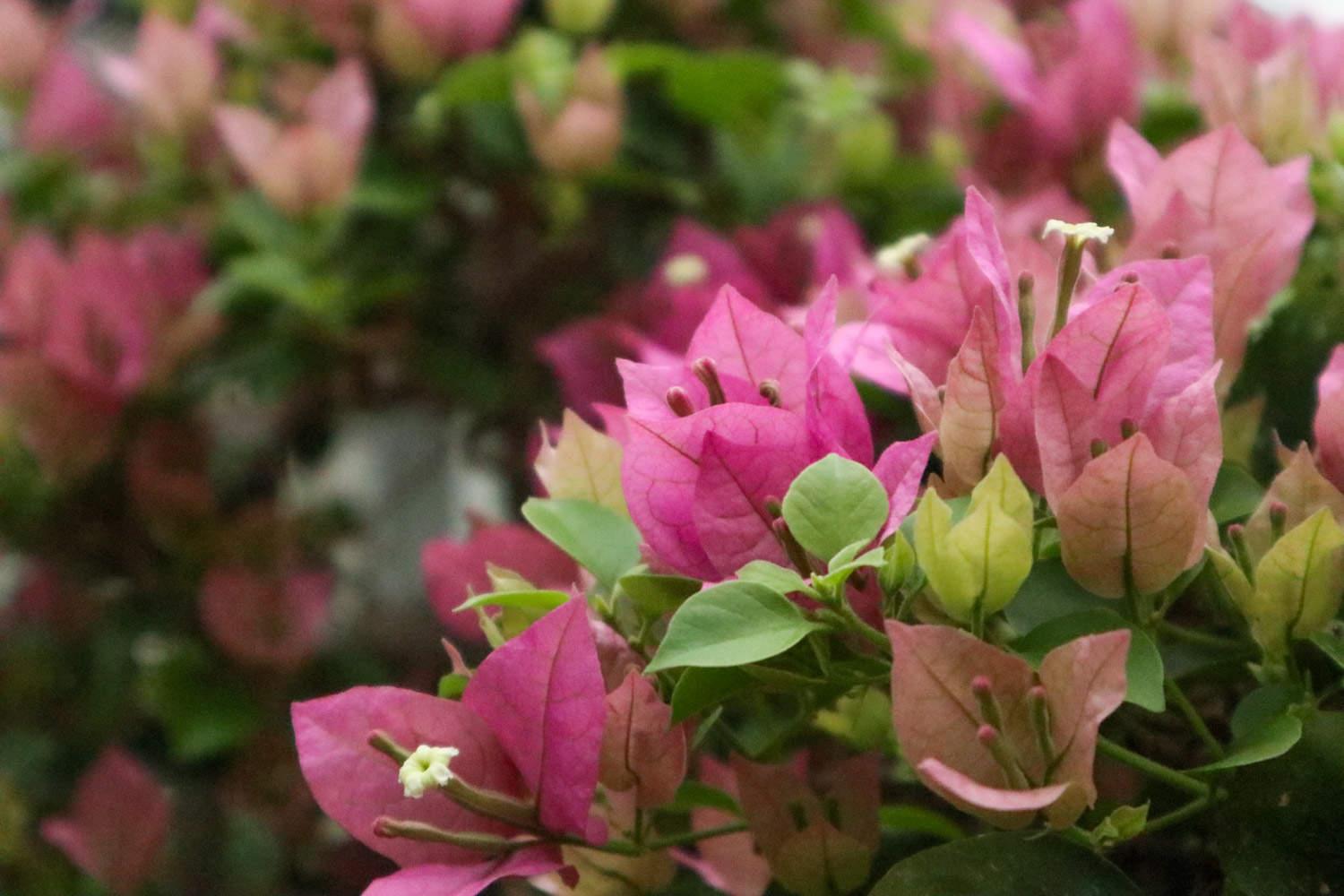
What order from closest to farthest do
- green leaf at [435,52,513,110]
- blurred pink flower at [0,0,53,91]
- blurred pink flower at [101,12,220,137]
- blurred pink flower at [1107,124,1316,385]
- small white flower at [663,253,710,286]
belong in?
blurred pink flower at [1107,124,1316,385] → small white flower at [663,253,710,286] → green leaf at [435,52,513,110] → blurred pink flower at [101,12,220,137] → blurred pink flower at [0,0,53,91]

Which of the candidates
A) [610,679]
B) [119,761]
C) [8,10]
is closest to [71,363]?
[119,761]

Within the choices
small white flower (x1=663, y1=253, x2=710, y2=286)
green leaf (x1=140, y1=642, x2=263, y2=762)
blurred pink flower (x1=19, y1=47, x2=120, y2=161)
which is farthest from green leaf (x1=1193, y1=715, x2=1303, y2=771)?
blurred pink flower (x1=19, y1=47, x2=120, y2=161)

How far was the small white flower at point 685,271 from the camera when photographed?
2.39 ft

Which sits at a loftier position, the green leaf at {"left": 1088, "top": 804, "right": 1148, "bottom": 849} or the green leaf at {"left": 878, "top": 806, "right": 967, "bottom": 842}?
the green leaf at {"left": 1088, "top": 804, "right": 1148, "bottom": 849}

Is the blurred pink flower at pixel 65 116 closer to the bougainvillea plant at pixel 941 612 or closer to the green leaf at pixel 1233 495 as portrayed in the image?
the bougainvillea plant at pixel 941 612

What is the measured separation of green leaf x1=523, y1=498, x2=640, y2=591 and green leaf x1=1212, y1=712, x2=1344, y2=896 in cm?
19

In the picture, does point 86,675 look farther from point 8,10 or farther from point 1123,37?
point 1123,37

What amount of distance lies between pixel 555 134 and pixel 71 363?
0.35 metres

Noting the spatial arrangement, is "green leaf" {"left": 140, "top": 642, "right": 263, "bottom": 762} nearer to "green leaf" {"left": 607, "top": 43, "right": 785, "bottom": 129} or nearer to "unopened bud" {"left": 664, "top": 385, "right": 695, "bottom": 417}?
"green leaf" {"left": 607, "top": 43, "right": 785, "bottom": 129}

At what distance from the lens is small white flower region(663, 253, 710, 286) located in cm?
73

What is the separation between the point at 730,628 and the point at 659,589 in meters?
0.05

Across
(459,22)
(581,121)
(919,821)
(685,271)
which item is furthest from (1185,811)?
(459,22)

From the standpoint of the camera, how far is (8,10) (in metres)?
1.10

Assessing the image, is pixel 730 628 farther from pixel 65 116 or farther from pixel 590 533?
pixel 65 116
